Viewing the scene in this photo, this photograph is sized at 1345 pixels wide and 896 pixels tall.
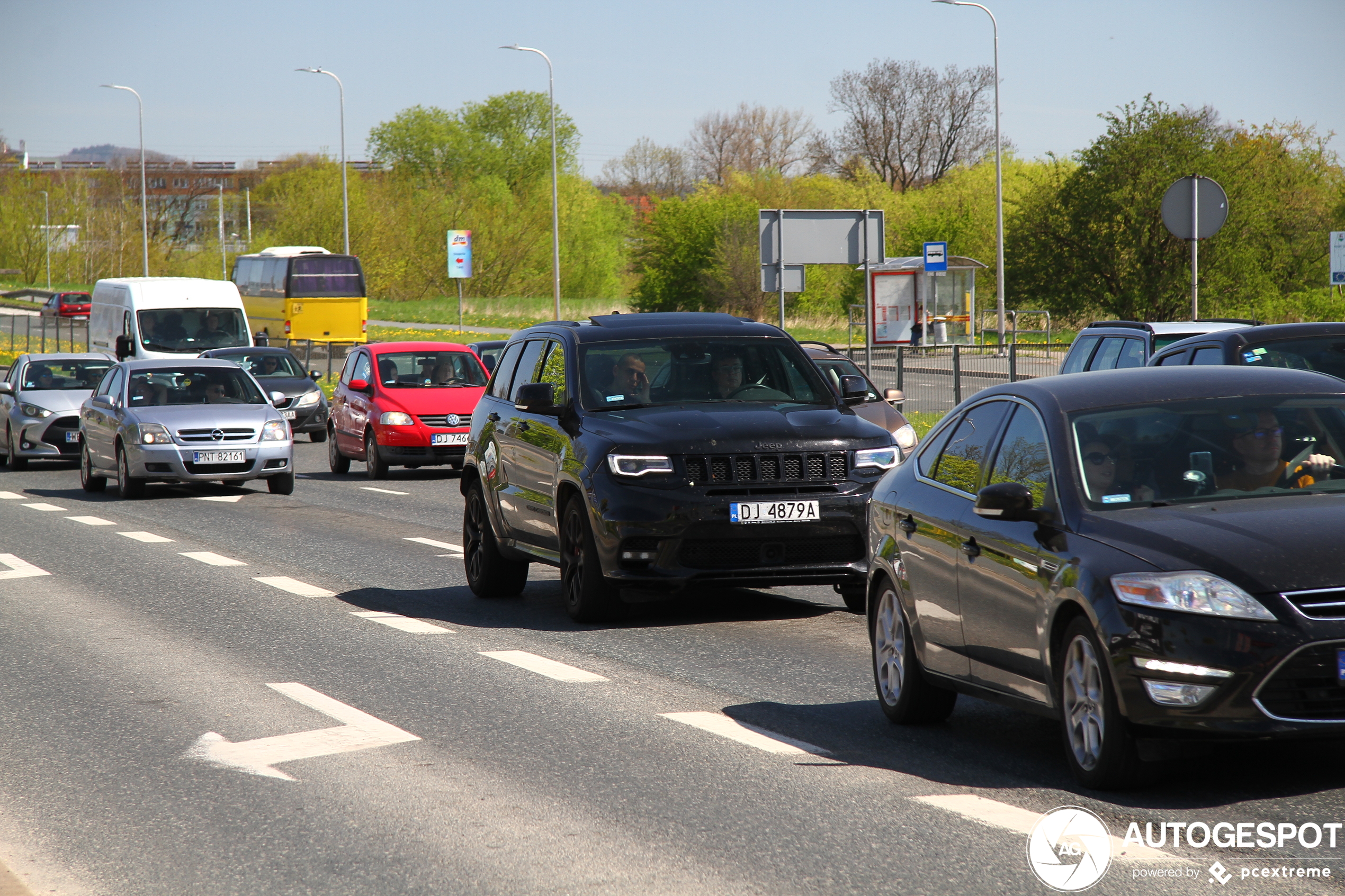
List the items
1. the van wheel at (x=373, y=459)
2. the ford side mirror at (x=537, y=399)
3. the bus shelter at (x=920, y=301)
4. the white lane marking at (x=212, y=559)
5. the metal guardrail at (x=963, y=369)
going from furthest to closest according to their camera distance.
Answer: the bus shelter at (x=920, y=301) < the metal guardrail at (x=963, y=369) < the van wheel at (x=373, y=459) < the white lane marking at (x=212, y=559) < the ford side mirror at (x=537, y=399)

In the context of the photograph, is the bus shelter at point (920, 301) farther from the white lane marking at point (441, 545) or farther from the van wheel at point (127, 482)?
the white lane marking at point (441, 545)

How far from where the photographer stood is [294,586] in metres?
12.5

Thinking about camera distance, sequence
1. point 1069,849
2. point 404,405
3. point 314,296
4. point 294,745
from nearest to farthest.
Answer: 1. point 1069,849
2. point 294,745
3. point 404,405
4. point 314,296

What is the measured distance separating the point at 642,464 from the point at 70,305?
88097 mm

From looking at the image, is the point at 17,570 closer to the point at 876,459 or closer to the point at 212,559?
the point at 212,559

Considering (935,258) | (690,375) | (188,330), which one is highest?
(935,258)

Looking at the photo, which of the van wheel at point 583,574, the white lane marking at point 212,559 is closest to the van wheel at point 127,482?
the white lane marking at point 212,559

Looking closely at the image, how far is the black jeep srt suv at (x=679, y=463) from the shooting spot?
964 cm

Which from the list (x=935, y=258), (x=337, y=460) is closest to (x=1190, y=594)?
(x=337, y=460)

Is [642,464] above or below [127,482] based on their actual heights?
above

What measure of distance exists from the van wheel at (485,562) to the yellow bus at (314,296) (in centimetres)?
4319

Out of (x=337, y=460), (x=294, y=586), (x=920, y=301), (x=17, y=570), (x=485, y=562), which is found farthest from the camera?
(x=920, y=301)

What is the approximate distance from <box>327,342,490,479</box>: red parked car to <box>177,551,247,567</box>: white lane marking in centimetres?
720

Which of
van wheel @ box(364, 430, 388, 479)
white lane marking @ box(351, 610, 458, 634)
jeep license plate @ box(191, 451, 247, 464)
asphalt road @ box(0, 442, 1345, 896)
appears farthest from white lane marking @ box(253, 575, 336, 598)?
van wheel @ box(364, 430, 388, 479)
